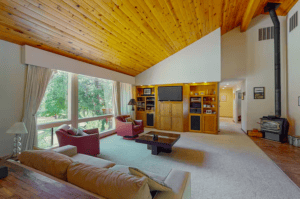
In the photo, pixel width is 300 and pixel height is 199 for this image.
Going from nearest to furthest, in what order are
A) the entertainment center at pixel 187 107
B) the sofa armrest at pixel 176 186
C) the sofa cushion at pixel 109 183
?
the sofa cushion at pixel 109 183 < the sofa armrest at pixel 176 186 < the entertainment center at pixel 187 107

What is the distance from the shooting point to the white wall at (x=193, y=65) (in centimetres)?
571

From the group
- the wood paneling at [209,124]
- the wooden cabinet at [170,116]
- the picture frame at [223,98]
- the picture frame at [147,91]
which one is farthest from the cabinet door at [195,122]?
the picture frame at [223,98]

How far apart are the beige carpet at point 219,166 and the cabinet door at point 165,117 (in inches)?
77.0

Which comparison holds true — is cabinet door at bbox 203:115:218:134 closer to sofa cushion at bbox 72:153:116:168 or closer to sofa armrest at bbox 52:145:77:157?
sofa cushion at bbox 72:153:116:168

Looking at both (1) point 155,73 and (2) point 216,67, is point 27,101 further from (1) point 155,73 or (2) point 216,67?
(2) point 216,67

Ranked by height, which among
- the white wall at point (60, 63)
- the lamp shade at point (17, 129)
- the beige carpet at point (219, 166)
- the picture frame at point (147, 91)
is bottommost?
the beige carpet at point (219, 166)

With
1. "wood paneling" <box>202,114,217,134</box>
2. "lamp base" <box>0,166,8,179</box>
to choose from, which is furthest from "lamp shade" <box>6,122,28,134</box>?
"wood paneling" <box>202,114,217,134</box>

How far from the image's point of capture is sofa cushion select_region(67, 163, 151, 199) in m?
1.01

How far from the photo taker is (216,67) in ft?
18.6

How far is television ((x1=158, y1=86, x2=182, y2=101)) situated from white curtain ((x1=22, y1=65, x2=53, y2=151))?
4.53 metres

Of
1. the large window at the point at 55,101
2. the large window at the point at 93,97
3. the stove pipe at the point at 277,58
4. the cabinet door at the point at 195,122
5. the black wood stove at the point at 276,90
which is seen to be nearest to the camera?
the large window at the point at 55,101

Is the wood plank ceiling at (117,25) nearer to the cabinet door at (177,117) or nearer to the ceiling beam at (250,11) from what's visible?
the ceiling beam at (250,11)

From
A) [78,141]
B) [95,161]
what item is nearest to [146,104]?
[78,141]

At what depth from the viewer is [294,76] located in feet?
15.8
